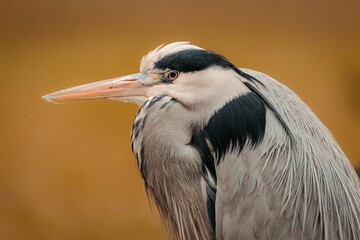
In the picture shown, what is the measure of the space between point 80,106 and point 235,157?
37.8 inches

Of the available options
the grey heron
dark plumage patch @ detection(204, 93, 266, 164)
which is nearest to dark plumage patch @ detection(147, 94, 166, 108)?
the grey heron

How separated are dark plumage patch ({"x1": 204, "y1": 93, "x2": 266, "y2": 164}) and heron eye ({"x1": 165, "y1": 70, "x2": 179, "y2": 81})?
0.37ft

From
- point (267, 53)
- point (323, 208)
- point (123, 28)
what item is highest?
point (123, 28)

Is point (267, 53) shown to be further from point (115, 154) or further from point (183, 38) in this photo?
point (115, 154)

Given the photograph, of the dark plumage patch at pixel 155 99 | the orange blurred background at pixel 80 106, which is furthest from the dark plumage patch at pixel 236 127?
the orange blurred background at pixel 80 106

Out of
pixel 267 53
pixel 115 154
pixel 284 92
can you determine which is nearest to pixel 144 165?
pixel 284 92

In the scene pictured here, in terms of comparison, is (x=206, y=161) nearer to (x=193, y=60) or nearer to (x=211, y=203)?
(x=211, y=203)

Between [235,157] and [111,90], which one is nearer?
[235,157]

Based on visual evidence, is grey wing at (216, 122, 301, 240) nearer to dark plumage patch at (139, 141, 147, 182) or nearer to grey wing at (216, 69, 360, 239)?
grey wing at (216, 69, 360, 239)

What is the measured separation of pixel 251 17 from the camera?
2.01 m

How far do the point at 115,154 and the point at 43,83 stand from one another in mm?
321

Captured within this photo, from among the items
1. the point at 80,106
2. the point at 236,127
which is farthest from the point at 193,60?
the point at 80,106

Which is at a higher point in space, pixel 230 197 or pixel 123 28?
pixel 123 28

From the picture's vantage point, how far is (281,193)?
1115 millimetres
